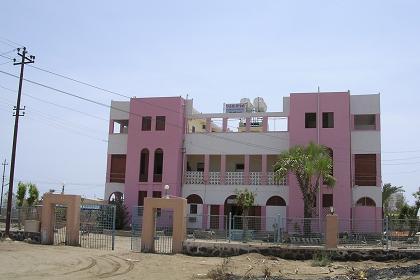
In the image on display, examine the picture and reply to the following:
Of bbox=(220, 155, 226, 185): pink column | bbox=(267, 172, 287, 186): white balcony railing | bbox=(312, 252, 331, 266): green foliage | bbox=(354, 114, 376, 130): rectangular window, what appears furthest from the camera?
bbox=(220, 155, 226, 185): pink column

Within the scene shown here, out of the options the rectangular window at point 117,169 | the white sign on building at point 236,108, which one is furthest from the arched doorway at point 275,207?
the rectangular window at point 117,169

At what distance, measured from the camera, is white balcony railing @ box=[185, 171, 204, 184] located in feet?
147

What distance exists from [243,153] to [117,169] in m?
11.6

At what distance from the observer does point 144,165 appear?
45.9m

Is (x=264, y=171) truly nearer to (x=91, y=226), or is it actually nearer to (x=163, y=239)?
(x=163, y=239)

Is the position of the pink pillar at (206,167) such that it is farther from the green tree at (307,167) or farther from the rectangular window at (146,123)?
the green tree at (307,167)

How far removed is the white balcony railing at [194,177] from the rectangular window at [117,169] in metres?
5.93

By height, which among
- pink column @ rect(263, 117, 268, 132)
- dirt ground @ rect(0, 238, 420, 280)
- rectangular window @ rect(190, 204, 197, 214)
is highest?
pink column @ rect(263, 117, 268, 132)

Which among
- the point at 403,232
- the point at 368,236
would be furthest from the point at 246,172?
the point at 403,232

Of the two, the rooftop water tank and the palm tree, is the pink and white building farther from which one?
the palm tree

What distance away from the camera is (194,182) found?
44.8 m

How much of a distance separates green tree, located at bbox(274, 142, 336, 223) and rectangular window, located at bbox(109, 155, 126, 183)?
1559cm

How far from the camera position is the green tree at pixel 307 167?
35.9m

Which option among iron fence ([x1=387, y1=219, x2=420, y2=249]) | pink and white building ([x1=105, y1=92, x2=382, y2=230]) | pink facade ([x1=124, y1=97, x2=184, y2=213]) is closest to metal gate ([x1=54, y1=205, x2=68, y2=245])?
pink and white building ([x1=105, y1=92, x2=382, y2=230])
